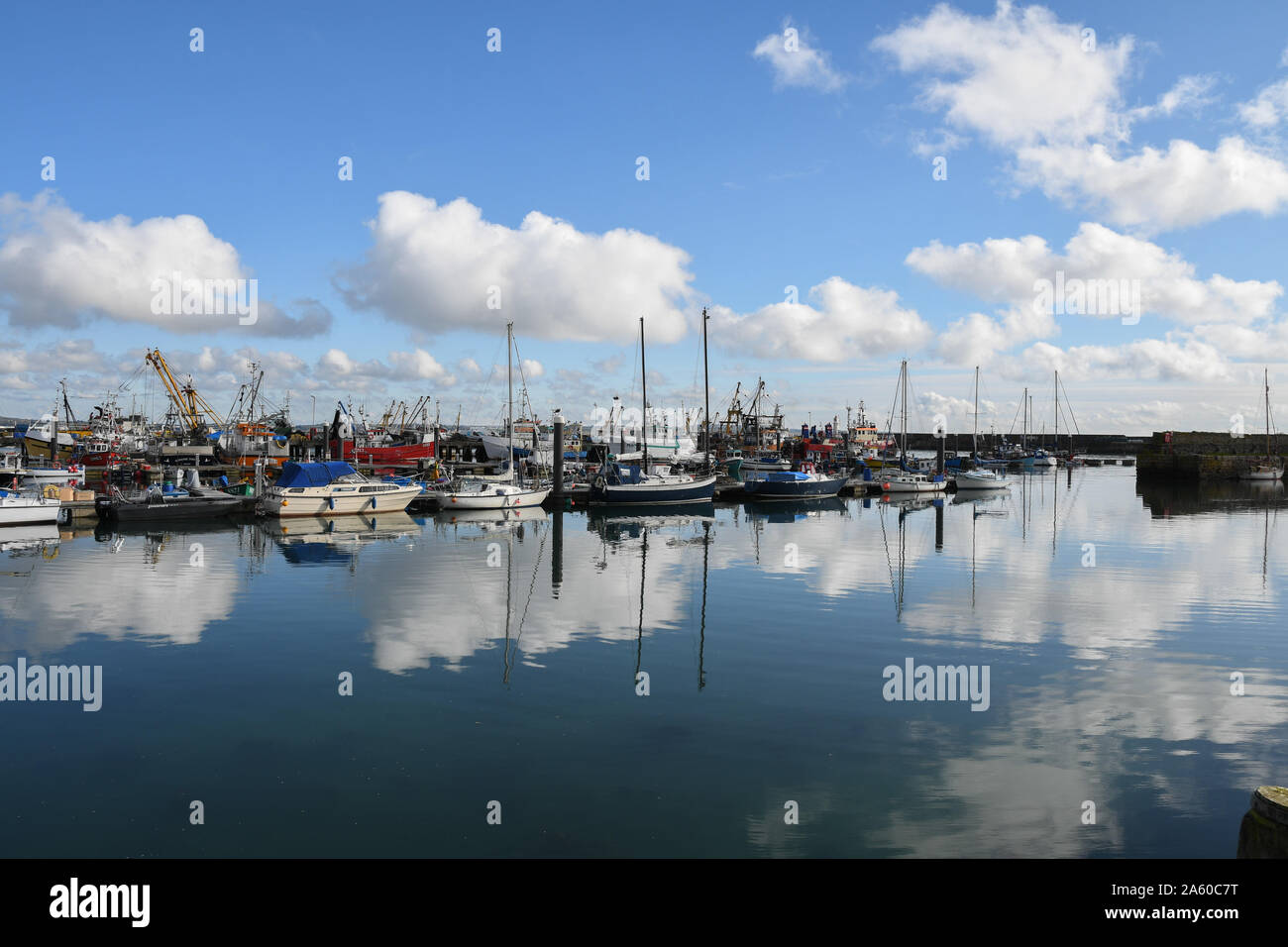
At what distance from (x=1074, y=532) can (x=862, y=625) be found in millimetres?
33848

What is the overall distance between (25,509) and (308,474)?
1630 centimetres

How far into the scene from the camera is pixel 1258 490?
310 ft

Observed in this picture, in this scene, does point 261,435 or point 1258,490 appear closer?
point 261,435

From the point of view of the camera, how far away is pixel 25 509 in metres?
49.1

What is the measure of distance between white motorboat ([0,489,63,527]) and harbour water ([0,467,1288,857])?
15.0 m

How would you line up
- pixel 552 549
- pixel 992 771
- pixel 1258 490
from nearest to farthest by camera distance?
1. pixel 992 771
2. pixel 552 549
3. pixel 1258 490

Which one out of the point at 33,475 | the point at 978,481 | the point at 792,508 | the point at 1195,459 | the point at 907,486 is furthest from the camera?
the point at 1195,459

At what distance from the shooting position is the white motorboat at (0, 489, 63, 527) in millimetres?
48281

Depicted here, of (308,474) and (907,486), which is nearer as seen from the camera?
(308,474)

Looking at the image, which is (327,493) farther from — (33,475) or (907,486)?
(907,486)

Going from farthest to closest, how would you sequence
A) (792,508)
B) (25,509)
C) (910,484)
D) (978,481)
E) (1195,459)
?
(1195,459)
(978,481)
(910,484)
(792,508)
(25,509)

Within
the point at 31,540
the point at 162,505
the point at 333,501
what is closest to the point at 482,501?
the point at 333,501

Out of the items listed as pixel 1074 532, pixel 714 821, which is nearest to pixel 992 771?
pixel 714 821
